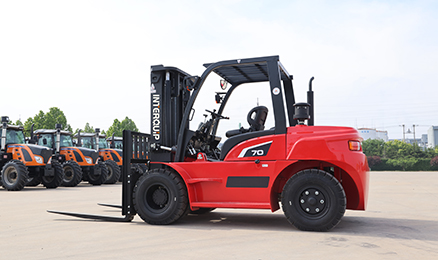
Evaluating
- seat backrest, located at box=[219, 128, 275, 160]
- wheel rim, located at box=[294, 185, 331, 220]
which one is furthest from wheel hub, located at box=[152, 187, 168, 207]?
wheel rim, located at box=[294, 185, 331, 220]

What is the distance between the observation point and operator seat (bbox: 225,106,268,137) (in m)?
6.38

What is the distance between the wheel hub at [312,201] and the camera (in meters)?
5.59

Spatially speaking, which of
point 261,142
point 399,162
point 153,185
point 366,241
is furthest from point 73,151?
point 399,162

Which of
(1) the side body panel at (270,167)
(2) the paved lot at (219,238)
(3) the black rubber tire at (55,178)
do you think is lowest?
(2) the paved lot at (219,238)

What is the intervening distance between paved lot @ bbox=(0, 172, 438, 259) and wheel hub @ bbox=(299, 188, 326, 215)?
1.07 feet

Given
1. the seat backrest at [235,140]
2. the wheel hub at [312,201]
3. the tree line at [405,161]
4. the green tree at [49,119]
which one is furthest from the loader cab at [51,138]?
the tree line at [405,161]

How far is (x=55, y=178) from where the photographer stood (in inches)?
620

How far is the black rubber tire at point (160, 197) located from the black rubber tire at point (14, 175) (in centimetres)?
956

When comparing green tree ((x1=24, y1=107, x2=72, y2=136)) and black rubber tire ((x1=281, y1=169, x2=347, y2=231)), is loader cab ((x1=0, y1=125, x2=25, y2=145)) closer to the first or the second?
black rubber tire ((x1=281, y1=169, x2=347, y2=231))

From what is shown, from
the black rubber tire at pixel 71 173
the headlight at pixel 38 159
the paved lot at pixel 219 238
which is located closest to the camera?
the paved lot at pixel 219 238

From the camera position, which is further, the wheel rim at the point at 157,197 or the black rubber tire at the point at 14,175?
the black rubber tire at the point at 14,175

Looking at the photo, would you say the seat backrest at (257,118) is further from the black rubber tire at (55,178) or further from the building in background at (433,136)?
the building in background at (433,136)

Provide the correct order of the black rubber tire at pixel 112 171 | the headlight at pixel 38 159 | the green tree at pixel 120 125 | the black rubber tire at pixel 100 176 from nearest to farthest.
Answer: the headlight at pixel 38 159
the black rubber tire at pixel 100 176
the black rubber tire at pixel 112 171
the green tree at pixel 120 125

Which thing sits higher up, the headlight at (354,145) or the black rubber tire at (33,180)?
the headlight at (354,145)
